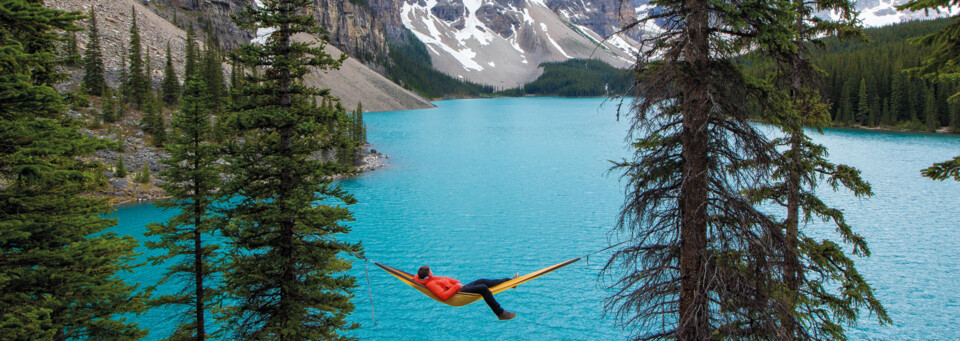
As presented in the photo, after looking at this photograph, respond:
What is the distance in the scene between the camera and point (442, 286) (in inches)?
472

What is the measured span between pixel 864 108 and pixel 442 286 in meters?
92.2

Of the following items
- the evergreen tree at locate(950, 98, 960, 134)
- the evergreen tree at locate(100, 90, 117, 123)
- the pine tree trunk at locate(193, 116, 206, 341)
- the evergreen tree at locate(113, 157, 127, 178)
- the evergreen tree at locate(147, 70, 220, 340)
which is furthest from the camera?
the evergreen tree at locate(950, 98, 960, 134)

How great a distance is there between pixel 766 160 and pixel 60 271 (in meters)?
10.9

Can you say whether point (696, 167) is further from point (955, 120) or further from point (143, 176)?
point (955, 120)

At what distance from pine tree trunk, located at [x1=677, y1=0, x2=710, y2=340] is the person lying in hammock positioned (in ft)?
19.2

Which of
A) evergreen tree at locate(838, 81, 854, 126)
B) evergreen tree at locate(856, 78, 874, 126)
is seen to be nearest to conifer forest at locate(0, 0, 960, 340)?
evergreen tree at locate(856, 78, 874, 126)

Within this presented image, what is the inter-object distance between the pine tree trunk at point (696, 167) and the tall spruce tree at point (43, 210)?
8.83 metres

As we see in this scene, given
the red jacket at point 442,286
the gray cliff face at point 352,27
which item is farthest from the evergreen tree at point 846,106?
the gray cliff face at point 352,27

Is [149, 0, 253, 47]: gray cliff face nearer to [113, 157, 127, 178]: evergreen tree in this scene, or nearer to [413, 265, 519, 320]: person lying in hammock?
[113, 157, 127, 178]: evergreen tree

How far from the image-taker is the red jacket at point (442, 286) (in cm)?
1166

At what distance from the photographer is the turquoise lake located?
1719 cm

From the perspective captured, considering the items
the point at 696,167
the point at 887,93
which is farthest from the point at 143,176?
the point at 887,93

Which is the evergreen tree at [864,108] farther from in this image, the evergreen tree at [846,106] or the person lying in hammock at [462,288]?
the person lying in hammock at [462,288]

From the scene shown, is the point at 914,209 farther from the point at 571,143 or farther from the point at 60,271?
the point at 60,271
